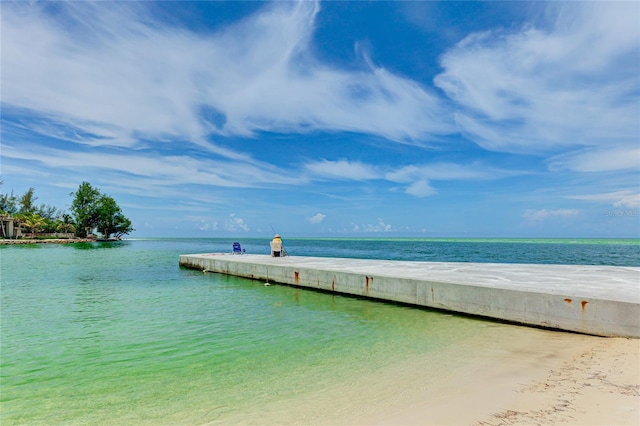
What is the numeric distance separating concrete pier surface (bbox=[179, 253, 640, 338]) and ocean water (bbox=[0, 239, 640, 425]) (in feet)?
1.76

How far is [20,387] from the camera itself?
6051 millimetres

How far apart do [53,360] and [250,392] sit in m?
4.69

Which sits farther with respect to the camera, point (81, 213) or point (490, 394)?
point (81, 213)

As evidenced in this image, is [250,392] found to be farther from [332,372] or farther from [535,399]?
[535,399]

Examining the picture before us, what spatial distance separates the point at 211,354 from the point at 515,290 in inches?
310

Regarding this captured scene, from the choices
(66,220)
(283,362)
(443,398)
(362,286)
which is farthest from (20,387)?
(66,220)

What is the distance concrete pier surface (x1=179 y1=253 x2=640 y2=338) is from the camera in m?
8.15

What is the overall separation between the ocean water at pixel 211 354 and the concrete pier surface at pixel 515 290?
0.54 metres

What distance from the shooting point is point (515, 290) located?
32.0 ft

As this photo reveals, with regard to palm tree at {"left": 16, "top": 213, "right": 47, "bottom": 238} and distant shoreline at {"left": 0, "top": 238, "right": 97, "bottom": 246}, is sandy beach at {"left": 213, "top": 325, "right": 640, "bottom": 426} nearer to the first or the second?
distant shoreline at {"left": 0, "top": 238, "right": 97, "bottom": 246}

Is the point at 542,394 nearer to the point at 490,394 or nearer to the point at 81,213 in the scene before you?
the point at 490,394

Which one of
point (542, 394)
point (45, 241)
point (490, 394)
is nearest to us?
point (542, 394)

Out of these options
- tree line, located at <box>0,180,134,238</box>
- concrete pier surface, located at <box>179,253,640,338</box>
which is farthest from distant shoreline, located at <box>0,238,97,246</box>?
concrete pier surface, located at <box>179,253,640,338</box>

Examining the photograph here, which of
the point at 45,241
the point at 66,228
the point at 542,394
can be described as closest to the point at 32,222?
the point at 45,241
